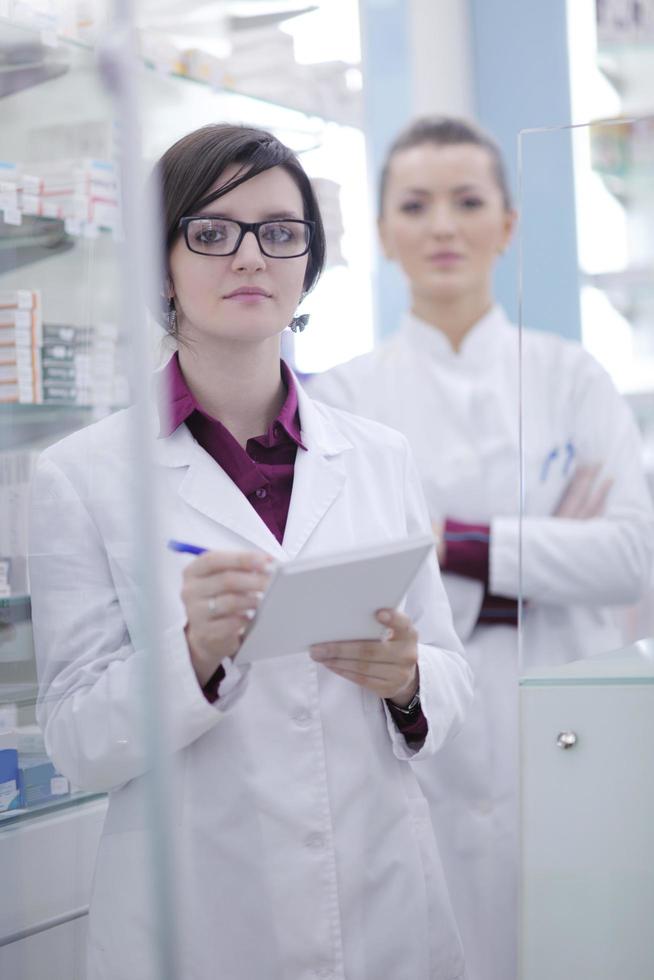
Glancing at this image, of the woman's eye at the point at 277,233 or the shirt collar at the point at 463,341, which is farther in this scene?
the shirt collar at the point at 463,341

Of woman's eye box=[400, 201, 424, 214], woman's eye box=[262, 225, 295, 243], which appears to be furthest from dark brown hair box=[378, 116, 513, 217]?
woman's eye box=[262, 225, 295, 243]

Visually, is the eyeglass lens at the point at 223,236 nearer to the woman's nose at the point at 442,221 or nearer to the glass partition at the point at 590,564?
the glass partition at the point at 590,564

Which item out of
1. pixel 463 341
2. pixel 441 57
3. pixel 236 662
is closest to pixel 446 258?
pixel 463 341

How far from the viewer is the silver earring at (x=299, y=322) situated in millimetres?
1396

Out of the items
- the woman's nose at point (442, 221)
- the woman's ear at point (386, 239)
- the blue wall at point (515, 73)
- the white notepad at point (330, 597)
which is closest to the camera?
the white notepad at point (330, 597)

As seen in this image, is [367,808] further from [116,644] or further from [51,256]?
[51,256]

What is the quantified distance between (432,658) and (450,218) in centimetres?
Result: 126

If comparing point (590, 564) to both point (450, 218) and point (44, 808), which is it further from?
point (450, 218)

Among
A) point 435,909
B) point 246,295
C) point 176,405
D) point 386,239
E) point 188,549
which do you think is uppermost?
point 386,239

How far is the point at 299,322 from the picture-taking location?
4.60 ft

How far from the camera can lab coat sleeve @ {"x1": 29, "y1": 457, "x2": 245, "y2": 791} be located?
1.10 meters

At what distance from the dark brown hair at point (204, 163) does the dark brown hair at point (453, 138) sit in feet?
3.83

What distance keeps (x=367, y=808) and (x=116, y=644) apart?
348mm

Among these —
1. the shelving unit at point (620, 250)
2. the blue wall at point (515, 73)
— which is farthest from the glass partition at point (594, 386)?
the blue wall at point (515, 73)
